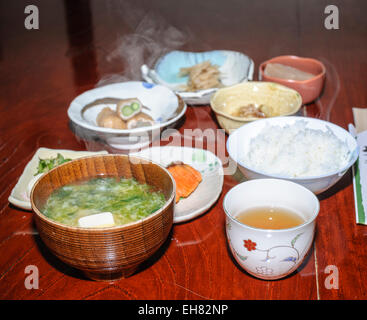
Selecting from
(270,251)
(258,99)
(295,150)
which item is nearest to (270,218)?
(270,251)

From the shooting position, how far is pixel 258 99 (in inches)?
81.3

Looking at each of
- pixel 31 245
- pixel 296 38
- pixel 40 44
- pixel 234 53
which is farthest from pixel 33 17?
pixel 31 245

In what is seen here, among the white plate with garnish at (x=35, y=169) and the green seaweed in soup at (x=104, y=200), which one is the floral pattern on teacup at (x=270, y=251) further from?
the white plate with garnish at (x=35, y=169)

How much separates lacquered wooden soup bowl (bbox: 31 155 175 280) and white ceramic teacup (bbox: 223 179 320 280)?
0.60 ft

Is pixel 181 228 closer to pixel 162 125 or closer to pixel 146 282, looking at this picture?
pixel 146 282

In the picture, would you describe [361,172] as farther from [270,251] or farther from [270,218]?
[270,251]

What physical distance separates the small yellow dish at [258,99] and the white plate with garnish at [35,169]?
2.27ft

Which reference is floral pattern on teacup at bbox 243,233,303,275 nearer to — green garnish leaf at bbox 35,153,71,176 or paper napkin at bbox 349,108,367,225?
paper napkin at bbox 349,108,367,225

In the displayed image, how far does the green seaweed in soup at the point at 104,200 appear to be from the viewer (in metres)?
1.12

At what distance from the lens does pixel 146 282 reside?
1.14 meters

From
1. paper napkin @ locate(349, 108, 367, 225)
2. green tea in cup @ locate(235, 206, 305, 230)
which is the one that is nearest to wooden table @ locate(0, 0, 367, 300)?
paper napkin @ locate(349, 108, 367, 225)

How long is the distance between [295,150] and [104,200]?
27.6 inches

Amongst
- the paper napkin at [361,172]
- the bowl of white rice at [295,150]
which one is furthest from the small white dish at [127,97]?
the paper napkin at [361,172]

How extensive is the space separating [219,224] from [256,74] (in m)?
1.39
